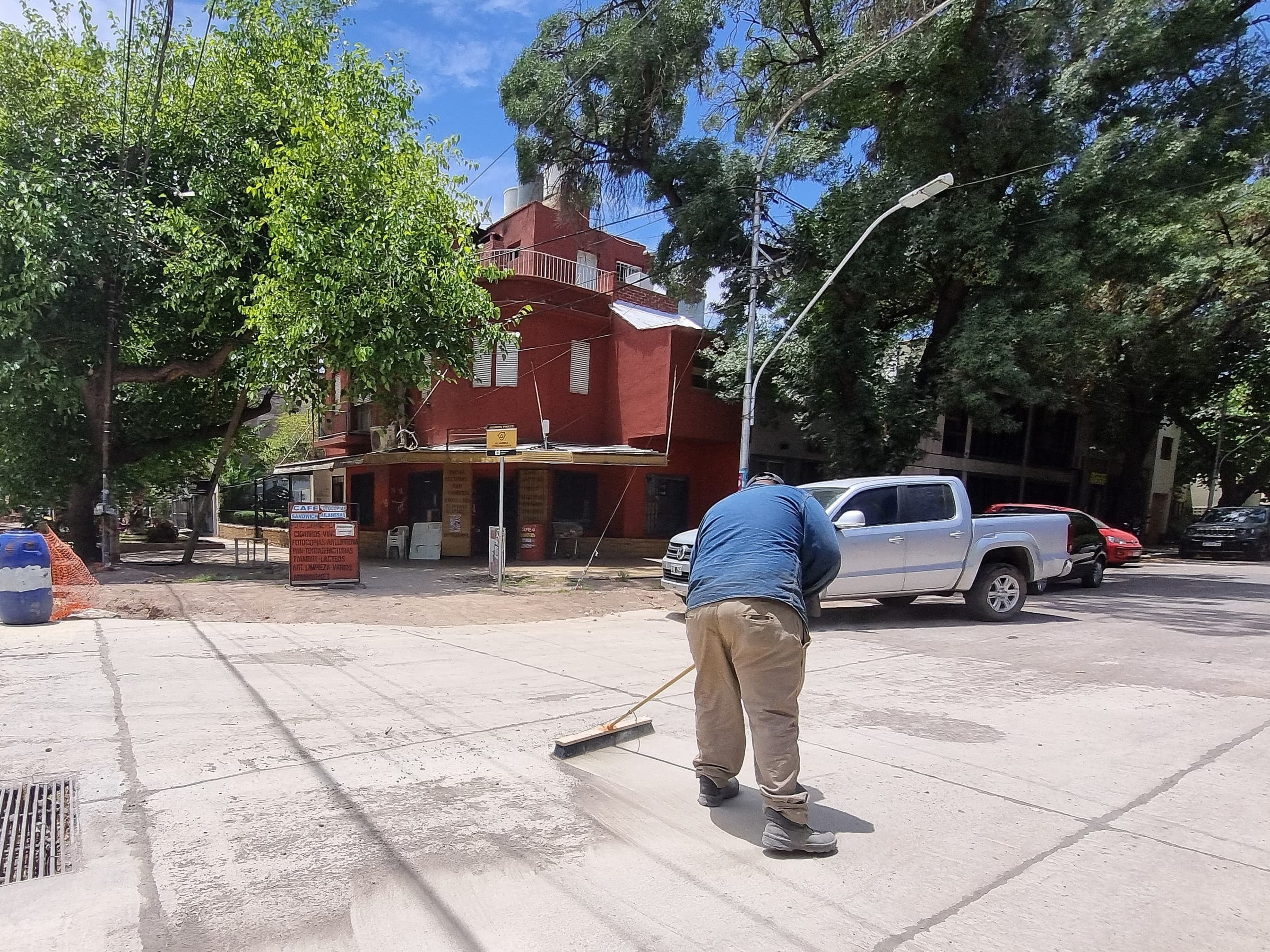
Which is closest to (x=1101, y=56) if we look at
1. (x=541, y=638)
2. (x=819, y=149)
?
(x=819, y=149)

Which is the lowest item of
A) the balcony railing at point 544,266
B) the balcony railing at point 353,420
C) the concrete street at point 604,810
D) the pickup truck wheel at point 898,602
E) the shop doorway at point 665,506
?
the pickup truck wheel at point 898,602

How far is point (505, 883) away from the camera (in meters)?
3.17

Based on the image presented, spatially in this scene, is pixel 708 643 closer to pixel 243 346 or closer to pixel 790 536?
pixel 790 536

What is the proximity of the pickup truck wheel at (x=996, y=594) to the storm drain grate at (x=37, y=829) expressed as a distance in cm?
1013

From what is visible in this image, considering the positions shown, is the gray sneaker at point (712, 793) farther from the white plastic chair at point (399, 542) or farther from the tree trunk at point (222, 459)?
the white plastic chair at point (399, 542)

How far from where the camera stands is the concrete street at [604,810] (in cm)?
288

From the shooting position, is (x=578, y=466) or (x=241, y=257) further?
(x=578, y=466)

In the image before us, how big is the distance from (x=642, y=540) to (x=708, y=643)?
15.9m

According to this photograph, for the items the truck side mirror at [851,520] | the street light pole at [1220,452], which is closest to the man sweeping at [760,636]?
the truck side mirror at [851,520]

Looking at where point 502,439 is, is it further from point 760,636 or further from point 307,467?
point 307,467

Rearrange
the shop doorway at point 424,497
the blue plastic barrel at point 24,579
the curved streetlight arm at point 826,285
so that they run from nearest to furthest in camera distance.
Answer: the blue plastic barrel at point 24,579 < the curved streetlight arm at point 826,285 < the shop doorway at point 424,497

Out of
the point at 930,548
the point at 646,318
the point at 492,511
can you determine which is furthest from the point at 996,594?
the point at 492,511

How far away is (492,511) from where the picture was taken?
19812 millimetres

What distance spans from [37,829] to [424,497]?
16.7m
